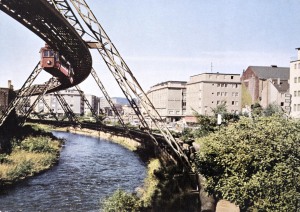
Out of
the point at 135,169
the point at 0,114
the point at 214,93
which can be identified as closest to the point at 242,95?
the point at 214,93

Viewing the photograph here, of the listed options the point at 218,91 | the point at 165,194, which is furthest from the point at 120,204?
the point at 218,91

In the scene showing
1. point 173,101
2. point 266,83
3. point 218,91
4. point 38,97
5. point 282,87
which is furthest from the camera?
point 173,101

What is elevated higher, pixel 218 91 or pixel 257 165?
pixel 218 91

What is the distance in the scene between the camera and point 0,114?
118 ft

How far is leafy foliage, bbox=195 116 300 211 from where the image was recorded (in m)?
10.8

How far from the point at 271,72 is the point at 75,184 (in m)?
55.3

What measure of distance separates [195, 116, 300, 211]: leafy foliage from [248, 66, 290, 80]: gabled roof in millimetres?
55471

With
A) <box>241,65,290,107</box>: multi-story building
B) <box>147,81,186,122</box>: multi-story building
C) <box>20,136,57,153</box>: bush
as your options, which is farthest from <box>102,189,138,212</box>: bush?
<box>147,81,186,122</box>: multi-story building

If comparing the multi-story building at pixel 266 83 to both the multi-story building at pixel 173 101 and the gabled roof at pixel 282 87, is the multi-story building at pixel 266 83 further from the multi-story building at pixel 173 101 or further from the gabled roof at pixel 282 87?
the multi-story building at pixel 173 101

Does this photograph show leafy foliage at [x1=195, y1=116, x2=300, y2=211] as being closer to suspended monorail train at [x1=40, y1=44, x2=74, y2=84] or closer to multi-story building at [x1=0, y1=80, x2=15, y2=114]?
suspended monorail train at [x1=40, y1=44, x2=74, y2=84]

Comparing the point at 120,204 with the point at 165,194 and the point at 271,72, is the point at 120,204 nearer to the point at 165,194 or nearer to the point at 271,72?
the point at 165,194

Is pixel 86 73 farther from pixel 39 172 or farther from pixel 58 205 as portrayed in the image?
pixel 58 205

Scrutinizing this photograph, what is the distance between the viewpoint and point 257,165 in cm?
1167

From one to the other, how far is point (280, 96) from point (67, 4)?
51.5 m
